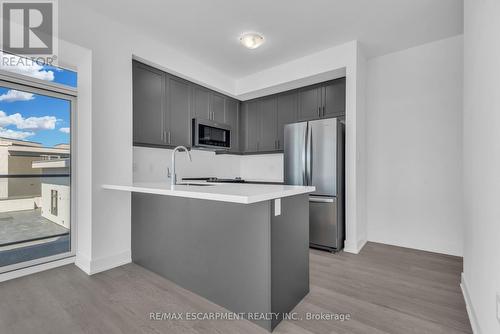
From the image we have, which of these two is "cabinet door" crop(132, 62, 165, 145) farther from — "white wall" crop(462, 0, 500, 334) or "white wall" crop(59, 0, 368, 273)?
"white wall" crop(462, 0, 500, 334)

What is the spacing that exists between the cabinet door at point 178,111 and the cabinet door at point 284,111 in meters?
1.52

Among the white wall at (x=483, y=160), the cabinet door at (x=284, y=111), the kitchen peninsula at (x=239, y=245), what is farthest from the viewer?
the cabinet door at (x=284, y=111)

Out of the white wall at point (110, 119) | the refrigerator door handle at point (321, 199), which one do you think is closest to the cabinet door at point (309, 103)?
the white wall at point (110, 119)

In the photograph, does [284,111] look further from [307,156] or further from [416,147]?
[416,147]

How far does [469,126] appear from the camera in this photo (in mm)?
1857

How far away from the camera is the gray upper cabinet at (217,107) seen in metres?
4.09

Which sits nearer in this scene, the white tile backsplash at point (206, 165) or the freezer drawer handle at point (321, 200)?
the freezer drawer handle at point (321, 200)

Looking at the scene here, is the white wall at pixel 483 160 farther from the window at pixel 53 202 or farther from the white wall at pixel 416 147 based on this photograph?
the window at pixel 53 202

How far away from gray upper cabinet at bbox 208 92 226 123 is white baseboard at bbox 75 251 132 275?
2378 millimetres

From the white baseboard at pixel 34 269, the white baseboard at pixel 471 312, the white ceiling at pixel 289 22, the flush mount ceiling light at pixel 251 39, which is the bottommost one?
the white baseboard at pixel 34 269

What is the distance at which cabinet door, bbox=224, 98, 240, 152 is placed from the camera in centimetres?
442

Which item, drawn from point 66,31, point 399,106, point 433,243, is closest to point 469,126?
point 399,106
